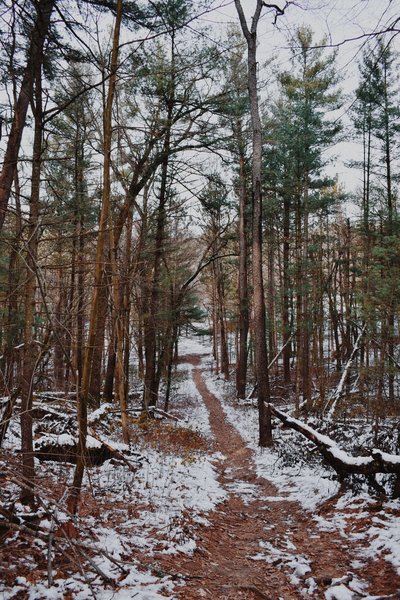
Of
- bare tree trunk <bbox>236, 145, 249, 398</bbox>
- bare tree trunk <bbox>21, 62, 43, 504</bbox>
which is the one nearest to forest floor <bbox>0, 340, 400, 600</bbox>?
bare tree trunk <bbox>21, 62, 43, 504</bbox>

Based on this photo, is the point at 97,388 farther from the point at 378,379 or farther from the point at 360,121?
the point at 360,121

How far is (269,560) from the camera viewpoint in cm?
412

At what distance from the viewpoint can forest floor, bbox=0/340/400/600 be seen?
3.30 meters

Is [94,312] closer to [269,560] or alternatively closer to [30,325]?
[30,325]

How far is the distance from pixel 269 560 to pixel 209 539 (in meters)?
0.81

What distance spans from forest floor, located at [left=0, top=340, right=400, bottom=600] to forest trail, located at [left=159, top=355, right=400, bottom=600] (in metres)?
0.01

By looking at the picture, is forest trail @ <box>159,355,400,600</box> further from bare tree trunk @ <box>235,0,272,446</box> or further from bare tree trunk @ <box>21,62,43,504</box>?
bare tree trunk @ <box>235,0,272,446</box>

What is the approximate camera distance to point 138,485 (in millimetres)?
6027

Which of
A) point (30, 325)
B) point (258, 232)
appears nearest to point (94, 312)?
point (30, 325)

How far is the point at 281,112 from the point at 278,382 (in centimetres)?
1439

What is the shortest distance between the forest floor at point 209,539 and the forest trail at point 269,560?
0.4 inches

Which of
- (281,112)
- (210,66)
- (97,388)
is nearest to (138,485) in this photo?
(97,388)

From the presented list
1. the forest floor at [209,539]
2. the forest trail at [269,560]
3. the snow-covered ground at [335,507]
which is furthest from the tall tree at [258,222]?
the forest trail at [269,560]

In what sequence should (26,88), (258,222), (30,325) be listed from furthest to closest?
1. (258,222)
2. (26,88)
3. (30,325)
